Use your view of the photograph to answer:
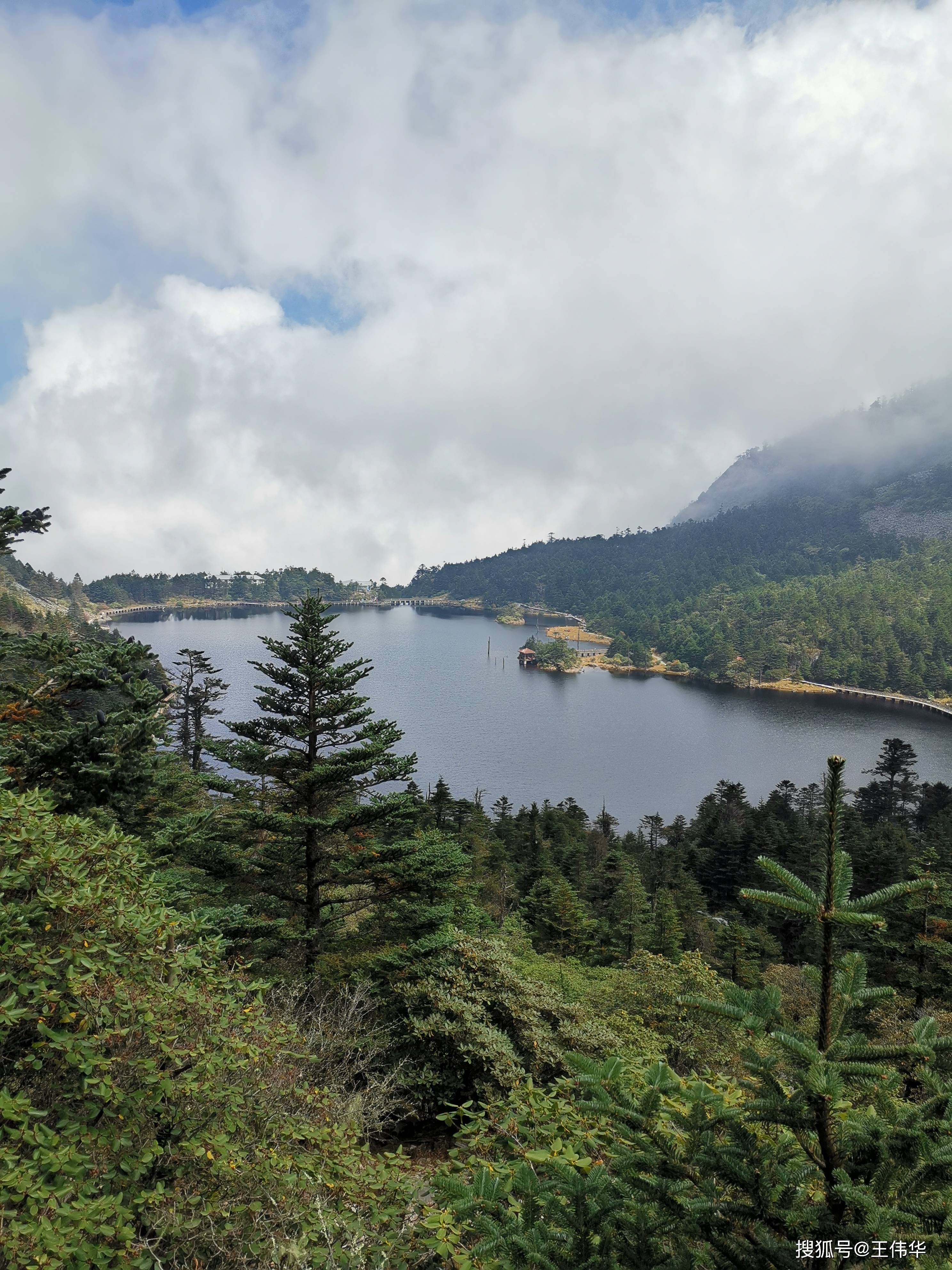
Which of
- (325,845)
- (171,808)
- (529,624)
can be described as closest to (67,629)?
(171,808)

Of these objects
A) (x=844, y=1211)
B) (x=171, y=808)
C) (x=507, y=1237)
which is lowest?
(x=171, y=808)

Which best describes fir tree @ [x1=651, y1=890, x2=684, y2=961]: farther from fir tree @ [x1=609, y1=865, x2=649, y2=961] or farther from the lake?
the lake

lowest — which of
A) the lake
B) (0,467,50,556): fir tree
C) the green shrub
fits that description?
the lake

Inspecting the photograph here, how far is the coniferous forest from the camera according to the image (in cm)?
256

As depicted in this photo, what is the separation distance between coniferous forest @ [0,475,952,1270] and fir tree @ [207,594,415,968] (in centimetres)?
8

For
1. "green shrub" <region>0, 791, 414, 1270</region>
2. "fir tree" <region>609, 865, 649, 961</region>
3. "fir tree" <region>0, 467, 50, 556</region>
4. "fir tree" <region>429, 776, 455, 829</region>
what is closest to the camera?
"green shrub" <region>0, 791, 414, 1270</region>

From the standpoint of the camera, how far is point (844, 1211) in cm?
250

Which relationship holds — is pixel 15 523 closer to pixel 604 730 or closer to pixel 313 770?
pixel 313 770

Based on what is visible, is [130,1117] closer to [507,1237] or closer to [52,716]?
[507,1237]

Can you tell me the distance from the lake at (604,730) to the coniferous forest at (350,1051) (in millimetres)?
25198

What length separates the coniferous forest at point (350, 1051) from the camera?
2.56m

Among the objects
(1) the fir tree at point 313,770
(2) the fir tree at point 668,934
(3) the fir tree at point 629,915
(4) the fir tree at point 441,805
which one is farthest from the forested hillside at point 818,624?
(1) the fir tree at point 313,770

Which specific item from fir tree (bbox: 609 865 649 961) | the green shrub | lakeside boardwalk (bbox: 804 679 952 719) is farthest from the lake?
the green shrub

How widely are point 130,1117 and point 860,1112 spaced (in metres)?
4.26
